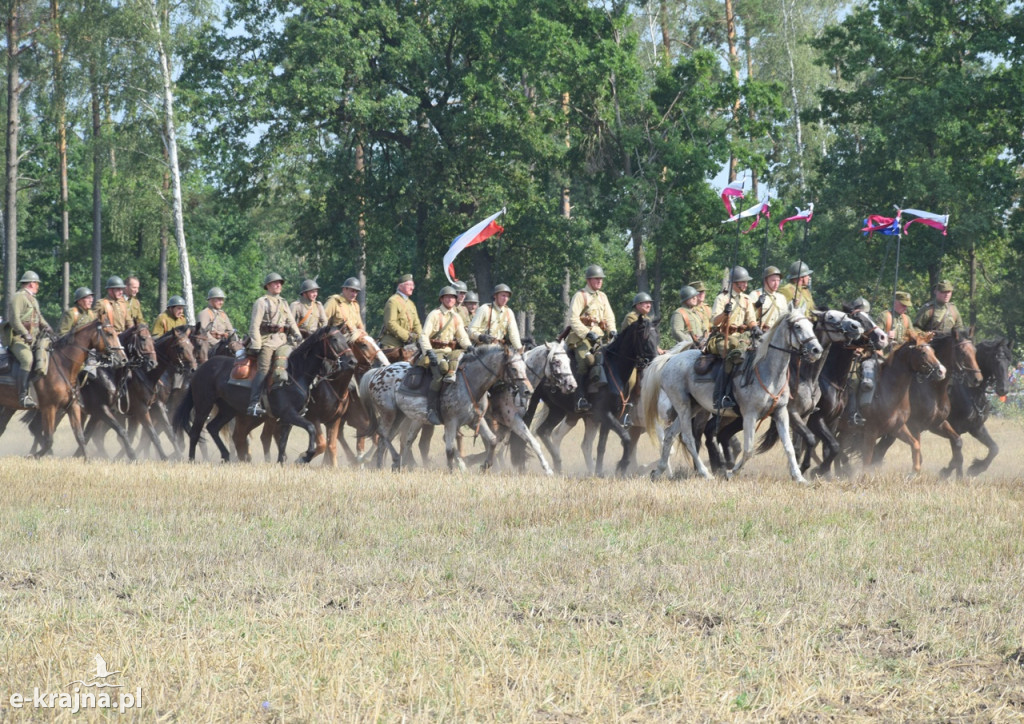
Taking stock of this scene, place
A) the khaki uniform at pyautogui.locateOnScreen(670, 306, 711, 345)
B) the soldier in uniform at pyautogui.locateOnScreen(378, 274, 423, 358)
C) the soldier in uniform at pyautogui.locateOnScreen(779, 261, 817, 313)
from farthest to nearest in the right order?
the soldier in uniform at pyautogui.locateOnScreen(378, 274, 423, 358) → the khaki uniform at pyautogui.locateOnScreen(670, 306, 711, 345) → the soldier in uniform at pyautogui.locateOnScreen(779, 261, 817, 313)

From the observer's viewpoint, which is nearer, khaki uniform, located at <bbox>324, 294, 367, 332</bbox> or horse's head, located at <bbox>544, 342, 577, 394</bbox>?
horse's head, located at <bbox>544, 342, 577, 394</bbox>

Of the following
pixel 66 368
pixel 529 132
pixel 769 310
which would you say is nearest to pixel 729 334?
pixel 769 310

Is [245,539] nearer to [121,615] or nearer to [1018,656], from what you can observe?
[121,615]

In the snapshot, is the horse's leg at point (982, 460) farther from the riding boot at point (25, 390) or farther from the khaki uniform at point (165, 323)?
the khaki uniform at point (165, 323)

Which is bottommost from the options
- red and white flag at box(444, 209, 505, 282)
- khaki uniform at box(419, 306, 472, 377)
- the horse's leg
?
the horse's leg

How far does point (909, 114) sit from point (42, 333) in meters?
24.0

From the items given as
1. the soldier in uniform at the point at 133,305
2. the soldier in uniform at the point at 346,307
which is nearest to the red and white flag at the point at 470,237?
the soldier in uniform at the point at 346,307

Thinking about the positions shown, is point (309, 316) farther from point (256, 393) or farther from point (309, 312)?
point (256, 393)

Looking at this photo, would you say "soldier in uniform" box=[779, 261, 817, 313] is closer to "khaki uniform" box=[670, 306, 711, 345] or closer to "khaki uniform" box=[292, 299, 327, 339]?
"khaki uniform" box=[670, 306, 711, 345]

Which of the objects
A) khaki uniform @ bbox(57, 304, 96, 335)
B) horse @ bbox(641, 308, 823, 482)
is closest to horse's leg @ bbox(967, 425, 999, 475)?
horse @ bbox(641, 308, 823, 482)

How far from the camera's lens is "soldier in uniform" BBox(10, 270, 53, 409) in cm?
1884

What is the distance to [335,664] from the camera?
6707mm

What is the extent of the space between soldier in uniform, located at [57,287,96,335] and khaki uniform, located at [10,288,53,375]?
0.56 m

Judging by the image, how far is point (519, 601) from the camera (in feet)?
28.2
